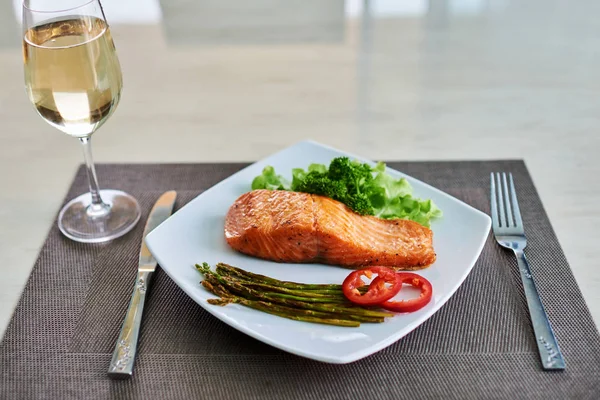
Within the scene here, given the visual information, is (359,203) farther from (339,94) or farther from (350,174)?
(339,94)

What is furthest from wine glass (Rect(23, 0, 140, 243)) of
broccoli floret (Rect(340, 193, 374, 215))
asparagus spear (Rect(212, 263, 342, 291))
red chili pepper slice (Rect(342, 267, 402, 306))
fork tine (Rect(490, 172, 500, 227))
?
fork tine (Rect(490, 172, 500, 227))

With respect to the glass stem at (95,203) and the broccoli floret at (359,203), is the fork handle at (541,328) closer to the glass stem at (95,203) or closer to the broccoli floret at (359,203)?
the broccoli floret at (359,203)

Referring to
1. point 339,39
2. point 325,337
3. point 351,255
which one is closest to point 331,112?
point 339,39

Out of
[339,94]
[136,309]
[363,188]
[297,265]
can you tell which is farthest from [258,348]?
[339,94]

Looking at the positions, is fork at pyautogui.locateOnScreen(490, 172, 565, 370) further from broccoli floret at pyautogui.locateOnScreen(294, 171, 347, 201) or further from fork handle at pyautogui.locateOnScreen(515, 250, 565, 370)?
broccoli floret at pyautogui.locateOnScreen(294, 171, 347, 201)

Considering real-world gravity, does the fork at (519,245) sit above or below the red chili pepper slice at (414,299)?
below

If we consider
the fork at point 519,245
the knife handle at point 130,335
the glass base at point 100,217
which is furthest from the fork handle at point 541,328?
the glass base at point 100,217

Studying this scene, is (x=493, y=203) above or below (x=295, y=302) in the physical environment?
below
